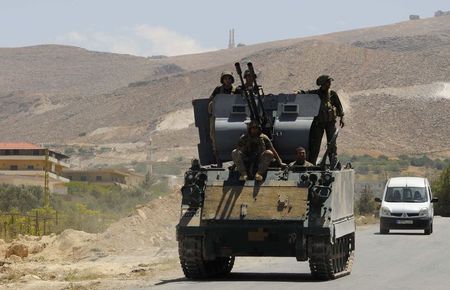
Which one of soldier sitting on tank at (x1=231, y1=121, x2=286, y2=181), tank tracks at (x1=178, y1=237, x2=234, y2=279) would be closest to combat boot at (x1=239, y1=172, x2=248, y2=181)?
soldier sitting on tank at (x1=231, y1=121, x2=286, y2=181)

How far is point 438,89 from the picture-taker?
15588 centimetres

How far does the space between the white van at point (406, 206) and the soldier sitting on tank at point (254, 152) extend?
20.3 m

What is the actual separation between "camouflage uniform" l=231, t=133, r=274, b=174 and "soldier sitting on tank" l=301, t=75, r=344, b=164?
1380 millimetres

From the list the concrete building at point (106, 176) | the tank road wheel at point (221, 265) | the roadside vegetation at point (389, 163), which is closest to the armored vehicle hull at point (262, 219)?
the tank road wheel at point (221, 265)

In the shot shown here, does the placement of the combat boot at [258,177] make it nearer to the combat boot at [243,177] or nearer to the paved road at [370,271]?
the combat boot at [243,177]

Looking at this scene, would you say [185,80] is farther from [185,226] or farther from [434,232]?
[185,226]

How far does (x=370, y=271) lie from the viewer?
78.5 feet

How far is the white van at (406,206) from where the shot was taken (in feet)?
136

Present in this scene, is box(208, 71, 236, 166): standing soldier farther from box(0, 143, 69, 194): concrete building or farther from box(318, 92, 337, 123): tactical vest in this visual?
box(0, 143, 69, 194): concrete building

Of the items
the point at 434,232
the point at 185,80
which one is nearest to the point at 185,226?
the point at 434,232

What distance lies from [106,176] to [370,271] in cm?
9427

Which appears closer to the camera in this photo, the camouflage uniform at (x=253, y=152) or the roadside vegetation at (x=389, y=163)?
the camouflage uniform at (x=253, y=152)

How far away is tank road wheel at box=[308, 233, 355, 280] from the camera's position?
20.6 meters

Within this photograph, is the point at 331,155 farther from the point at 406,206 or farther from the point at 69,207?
the point at 69,207
